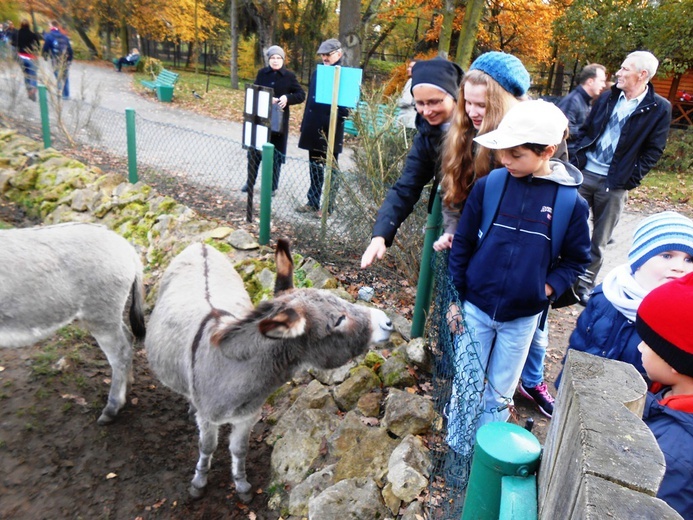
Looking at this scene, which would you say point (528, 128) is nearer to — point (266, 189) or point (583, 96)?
point (266, 189)

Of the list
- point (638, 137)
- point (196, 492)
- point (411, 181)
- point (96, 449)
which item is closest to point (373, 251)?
point (411, 181)

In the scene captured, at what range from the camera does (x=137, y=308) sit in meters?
3.95

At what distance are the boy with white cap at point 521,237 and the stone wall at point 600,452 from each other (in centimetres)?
121

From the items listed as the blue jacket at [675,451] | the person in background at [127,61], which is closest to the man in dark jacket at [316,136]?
the blue jacket at [675,451]

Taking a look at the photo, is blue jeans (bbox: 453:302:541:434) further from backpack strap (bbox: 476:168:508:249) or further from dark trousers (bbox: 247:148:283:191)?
dark trousers (bbox: 247:148:283:191)

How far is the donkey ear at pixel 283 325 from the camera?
2.41m

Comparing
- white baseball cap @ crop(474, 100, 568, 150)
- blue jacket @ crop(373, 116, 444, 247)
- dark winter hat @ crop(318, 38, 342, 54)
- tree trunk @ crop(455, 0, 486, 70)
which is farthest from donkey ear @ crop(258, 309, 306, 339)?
tree trunk @ crop(455, 0, 486, 70)

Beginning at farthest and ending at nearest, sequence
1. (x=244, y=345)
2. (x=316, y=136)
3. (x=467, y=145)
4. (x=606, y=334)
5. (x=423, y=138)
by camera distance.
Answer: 1. (x=316, y=136)
2. (x=423, y=138)
3. (x=244, y=345)
4. (x=467, y=145)
5. (x=606, y=334)

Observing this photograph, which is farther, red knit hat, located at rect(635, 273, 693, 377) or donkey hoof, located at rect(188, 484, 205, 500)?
donkey hoof, located at rect(188, 484, 205, 500)

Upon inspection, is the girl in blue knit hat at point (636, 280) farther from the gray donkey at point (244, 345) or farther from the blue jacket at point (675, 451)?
the gray donkey at point (244, 345)

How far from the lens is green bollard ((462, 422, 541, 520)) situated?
1.26 metres

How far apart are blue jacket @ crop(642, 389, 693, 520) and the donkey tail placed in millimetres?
3691

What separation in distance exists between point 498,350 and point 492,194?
883 mm

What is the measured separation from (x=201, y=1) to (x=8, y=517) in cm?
3085
